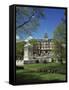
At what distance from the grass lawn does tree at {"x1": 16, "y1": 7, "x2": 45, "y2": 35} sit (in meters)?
0.28

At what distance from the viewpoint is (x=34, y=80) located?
8.49 ft

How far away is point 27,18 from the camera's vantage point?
2551 mm

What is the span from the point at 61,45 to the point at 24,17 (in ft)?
1.28

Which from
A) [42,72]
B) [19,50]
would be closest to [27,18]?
[19,50]

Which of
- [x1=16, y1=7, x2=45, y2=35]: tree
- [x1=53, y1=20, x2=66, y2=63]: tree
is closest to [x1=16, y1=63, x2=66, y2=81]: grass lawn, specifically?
[x1=53, y1=20, x2=66, y2=63]: tree

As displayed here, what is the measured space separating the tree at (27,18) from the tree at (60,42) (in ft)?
0.60

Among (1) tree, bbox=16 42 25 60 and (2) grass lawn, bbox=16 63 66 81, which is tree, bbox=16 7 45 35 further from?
(2) grass lawn, bbox=16 63 66 81

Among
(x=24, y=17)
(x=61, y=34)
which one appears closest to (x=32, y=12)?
(x=24, y=17)

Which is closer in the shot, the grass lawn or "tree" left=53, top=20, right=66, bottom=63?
the grass lawn

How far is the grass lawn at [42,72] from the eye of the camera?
255 centimetres

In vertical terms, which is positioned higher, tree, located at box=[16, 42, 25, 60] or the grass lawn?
tree, located at box=[16, 42, 25, 60]

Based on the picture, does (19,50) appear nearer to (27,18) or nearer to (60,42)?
(27,18)

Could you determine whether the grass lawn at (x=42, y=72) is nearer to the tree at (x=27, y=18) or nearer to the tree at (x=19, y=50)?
the tree at (x=19, y=50)

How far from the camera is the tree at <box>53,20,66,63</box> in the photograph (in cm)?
267
